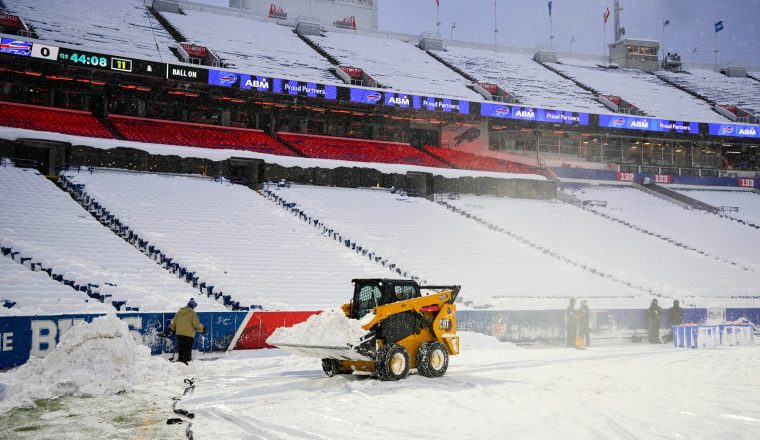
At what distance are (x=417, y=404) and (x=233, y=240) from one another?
568 inches

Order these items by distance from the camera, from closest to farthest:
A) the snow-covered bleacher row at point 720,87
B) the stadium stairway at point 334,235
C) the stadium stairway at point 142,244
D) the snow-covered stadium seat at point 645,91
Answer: the stadium stairway at point 142,244 < the stadium stairway at point 334,235 < the snow-covered stadium seat at point 645,91 < the snow-covered bleacher row at point 720,87

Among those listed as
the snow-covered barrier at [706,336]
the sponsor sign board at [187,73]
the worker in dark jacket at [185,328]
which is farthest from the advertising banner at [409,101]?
the worker in dark jacket at [185,328]

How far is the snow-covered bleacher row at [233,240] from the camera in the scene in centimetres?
1991

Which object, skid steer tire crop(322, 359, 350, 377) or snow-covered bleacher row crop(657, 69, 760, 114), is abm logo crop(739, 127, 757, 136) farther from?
skid steer tire crop(322, 359, 350, 377)

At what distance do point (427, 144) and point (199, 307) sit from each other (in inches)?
1087

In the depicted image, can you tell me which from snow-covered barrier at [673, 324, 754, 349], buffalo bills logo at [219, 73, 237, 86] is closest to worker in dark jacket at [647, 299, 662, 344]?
snow-covered barrier at [673, 324, 754, 349]

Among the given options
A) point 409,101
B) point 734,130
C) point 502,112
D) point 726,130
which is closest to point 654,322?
point 409,101

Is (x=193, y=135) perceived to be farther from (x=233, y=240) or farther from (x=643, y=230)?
(x=643, y=230)

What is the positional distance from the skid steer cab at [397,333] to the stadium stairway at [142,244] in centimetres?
616

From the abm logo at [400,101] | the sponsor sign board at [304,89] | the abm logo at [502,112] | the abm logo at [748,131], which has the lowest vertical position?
the abm logo at [748,131]

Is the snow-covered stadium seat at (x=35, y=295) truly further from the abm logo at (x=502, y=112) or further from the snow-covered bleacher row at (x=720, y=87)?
the snow-covered bleacher row at (x=720, y=87)

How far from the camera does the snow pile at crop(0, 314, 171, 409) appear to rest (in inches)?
415

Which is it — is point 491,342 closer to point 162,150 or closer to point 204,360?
point 204,360

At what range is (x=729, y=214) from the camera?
39.9 m
